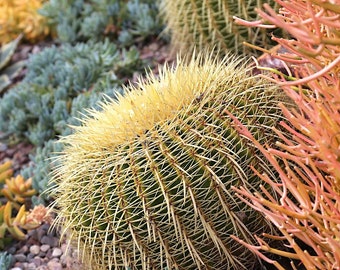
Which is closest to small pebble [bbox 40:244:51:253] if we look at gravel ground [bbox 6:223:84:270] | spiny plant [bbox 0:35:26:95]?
gravel ground [bbox 6:223:84:270]

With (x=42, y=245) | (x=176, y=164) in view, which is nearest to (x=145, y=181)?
(x=176, y=164)

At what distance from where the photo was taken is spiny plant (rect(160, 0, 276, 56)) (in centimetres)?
315

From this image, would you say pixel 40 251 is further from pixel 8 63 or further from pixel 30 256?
pixel 8 63

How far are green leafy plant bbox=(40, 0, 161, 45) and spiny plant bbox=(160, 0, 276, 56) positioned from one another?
1.66ft

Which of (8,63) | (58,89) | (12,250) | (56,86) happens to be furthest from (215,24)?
(8,63)

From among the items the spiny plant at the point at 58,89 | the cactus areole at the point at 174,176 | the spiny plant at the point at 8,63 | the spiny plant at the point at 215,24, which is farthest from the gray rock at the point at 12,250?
the spiny plant at the point at 8,63

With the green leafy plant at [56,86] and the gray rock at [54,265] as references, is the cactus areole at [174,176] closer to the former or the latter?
the gray rock at [54,265]

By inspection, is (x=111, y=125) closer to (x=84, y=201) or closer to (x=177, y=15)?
(x=84, y=201)

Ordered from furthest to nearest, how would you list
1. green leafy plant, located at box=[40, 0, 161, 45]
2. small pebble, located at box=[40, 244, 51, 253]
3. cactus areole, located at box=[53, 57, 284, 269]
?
green leafy plant, located at box=[40, 0, 161, 45] → small pebble, located at box=[40, 244, 51, 253] → cactus areole, located at box=[53, 57, 284, 269]

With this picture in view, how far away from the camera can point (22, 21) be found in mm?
4457

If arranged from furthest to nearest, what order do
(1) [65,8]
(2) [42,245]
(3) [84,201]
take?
(1) [65,8] < (2) [42,245] < (3) [84,201]

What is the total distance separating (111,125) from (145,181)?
0.87 ft

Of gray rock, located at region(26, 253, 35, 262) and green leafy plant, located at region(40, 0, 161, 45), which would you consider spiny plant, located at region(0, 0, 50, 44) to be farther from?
gray rock, located at region(26, 253, 35, 262)

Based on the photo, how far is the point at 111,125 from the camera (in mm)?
2270
